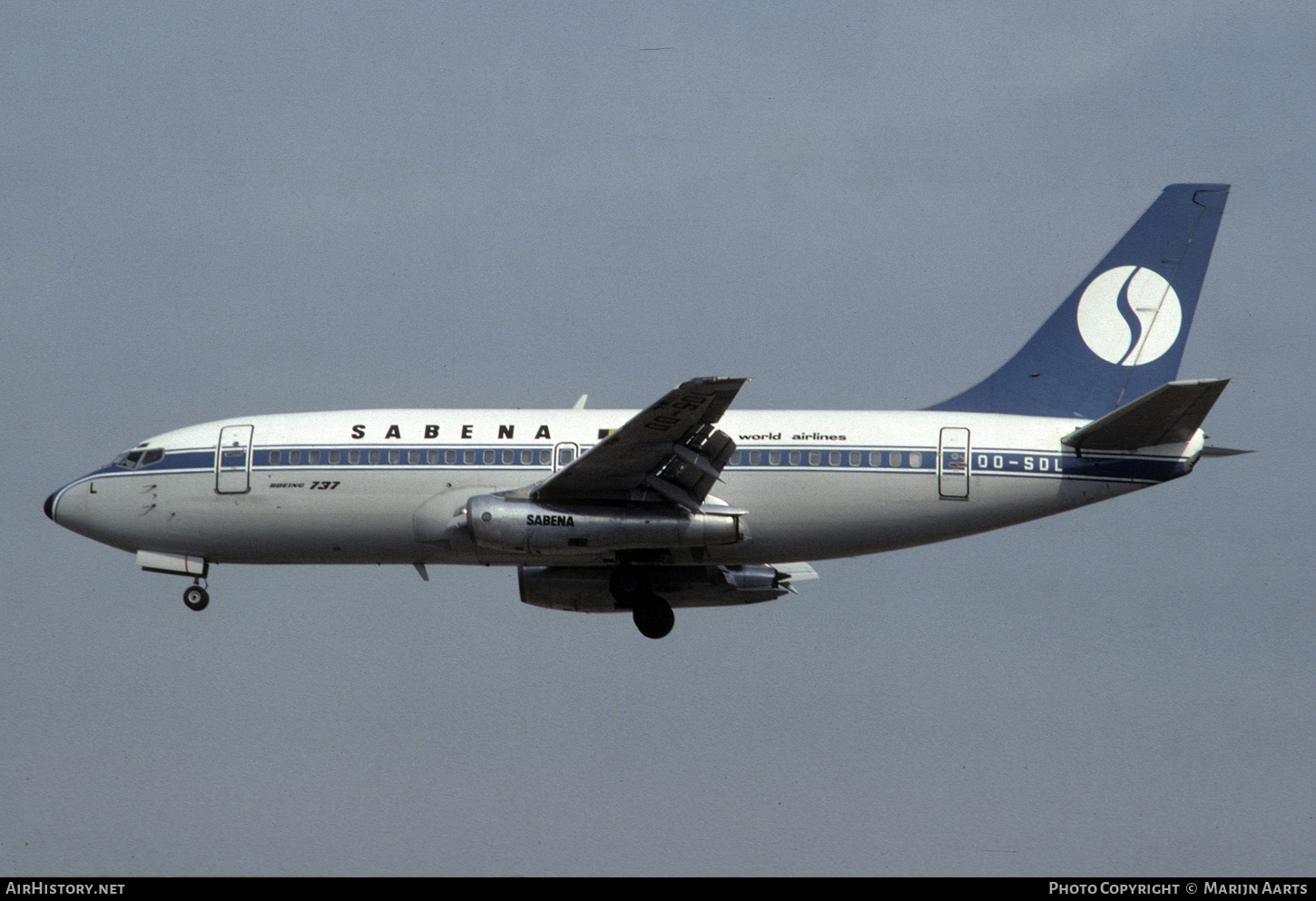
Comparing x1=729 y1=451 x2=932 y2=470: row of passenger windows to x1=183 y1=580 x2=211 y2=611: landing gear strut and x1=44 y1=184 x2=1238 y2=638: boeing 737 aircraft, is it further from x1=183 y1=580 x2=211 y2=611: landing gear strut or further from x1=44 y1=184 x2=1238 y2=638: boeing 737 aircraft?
x1=183 y1=580 x2=211 y2=611: landing gear strut

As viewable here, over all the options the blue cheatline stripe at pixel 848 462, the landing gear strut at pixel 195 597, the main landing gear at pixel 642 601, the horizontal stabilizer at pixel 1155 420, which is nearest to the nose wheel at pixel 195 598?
the landing gear strut at pixel 195 597

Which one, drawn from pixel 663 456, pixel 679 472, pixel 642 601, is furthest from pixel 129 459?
pixel 679 472

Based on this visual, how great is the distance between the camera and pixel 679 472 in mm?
31641

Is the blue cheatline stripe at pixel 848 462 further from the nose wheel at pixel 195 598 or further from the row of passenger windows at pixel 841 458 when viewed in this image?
the nose wheel at pixel 195 598

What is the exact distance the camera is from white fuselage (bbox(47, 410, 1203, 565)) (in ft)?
105

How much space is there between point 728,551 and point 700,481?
1.90m

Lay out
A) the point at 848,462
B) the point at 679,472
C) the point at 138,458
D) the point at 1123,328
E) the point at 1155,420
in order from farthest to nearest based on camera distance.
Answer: the point at 138,458
the point at 1123,328
the point at 848,462
the point at 679,472
the point at 1155,420

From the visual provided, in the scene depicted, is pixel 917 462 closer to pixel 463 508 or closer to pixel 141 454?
pixel 463 508

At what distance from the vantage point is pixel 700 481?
31.8 m

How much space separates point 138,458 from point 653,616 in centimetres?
1137

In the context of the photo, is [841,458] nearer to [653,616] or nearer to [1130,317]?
[653,616]

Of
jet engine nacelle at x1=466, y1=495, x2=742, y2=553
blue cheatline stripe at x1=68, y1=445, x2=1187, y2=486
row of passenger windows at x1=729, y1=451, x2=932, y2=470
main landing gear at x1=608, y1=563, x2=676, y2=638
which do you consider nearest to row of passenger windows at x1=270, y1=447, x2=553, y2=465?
blue cheatline stripe at x1=68, y1=445, x2=1187, y2=486
